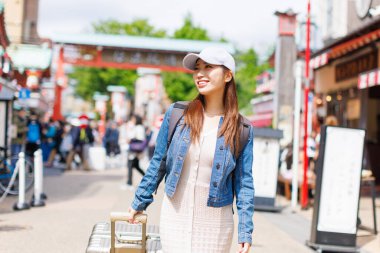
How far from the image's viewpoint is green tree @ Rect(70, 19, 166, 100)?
71562 mm

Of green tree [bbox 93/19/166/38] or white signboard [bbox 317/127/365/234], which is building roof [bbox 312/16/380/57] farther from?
green tree [bbox 93/19/166/38]

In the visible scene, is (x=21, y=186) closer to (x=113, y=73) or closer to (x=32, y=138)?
(x=32, y=138)

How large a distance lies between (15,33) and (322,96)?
1605 centimetres

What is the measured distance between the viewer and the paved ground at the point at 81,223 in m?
7.45

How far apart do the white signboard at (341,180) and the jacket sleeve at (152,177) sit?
4791 mm

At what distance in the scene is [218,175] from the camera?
10.7 ft

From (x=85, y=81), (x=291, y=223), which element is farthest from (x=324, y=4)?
(x=85, y=81)

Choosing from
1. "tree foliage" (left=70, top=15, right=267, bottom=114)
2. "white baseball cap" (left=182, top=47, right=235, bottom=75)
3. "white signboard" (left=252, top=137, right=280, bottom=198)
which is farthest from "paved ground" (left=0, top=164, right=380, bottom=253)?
"tree foliage" (left=70, top=15, right=267, bottom=114)

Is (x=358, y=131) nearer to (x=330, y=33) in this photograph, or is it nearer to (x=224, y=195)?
(x=224, y=195)

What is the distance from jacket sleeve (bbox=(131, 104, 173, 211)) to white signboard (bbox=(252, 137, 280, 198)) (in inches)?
323

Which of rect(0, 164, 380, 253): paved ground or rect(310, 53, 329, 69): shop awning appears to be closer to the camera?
rect(0, 164, 380, 253): paved ground

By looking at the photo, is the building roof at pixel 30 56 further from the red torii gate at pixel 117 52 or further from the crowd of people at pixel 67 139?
the red torii gate at pixel 117 52

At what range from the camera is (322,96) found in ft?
70.8

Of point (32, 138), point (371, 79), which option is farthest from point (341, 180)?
point (32, 138)
